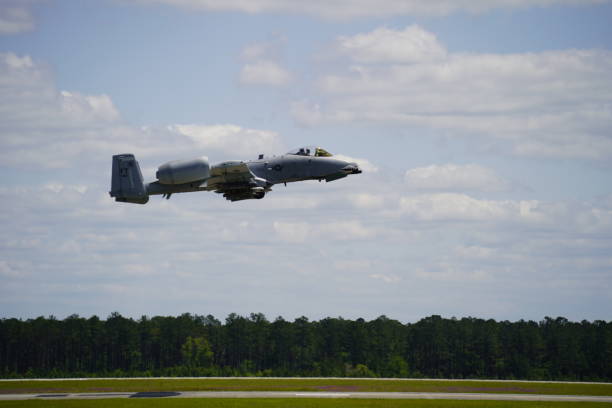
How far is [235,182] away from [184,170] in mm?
3981

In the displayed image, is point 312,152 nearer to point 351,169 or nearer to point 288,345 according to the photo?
point 351,169

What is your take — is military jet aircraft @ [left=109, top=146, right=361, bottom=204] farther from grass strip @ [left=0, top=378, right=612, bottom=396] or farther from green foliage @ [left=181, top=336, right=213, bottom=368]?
green foliage @ [left=181, top=336, right=213, bottom=368]

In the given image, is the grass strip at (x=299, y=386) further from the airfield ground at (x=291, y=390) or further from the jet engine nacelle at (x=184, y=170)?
the jet engine nacelle at (x=184, y=170)

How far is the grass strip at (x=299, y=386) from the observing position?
62250 millimetres

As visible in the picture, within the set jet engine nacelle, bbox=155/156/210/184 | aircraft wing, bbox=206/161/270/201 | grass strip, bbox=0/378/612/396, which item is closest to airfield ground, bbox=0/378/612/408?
grass strip, bbox=0/378/612/396

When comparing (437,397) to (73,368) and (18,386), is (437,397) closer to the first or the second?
(18,386)

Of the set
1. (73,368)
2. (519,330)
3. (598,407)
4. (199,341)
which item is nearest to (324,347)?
(199,341)

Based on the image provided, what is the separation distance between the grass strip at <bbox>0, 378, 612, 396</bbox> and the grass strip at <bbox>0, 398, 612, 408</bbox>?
9.24m

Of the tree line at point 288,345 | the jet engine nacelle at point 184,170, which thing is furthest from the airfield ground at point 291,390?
the tree line at point 288,345

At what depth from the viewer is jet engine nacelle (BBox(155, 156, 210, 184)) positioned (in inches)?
1810

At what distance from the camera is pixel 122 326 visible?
139m

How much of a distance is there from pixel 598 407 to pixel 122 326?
102222 millimetres

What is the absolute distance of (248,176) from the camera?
4875cm

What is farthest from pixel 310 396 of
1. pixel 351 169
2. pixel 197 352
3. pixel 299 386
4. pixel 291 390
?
pixel 197 352
